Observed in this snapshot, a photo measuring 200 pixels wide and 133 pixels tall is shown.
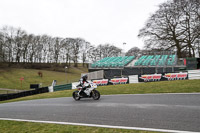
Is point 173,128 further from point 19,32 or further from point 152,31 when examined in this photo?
point 19,32

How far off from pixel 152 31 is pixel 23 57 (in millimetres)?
47855

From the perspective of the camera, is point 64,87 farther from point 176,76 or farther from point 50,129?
point 50,129

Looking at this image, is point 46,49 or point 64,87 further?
point 46,49

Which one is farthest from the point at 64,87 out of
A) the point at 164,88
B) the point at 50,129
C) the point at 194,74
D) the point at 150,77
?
the point at 50,129

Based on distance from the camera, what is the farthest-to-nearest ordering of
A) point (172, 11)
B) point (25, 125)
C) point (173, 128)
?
point (172, 11) < point (25, 125) < point (173, 128)

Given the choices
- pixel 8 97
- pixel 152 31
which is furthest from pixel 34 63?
pixel 152 31

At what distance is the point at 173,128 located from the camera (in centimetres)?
414

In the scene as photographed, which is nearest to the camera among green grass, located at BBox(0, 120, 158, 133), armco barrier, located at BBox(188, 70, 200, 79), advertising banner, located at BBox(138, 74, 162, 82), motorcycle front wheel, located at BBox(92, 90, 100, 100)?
green grass, located at BBox(0, 120, 158, 133)

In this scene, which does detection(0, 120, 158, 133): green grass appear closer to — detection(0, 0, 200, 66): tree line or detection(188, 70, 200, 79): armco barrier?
detection(188, 70, 200, 79): armco barrier

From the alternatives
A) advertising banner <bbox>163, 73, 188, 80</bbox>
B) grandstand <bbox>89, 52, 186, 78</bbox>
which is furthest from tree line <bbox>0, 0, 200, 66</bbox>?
advertising banner <bbox>163, 73, 188, 80</bbox>

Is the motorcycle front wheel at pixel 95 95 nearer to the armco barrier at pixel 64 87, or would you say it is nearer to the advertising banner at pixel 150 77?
the advertising banner at pixel 150 77

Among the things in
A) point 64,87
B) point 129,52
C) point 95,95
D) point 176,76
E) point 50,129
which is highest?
point 129,52

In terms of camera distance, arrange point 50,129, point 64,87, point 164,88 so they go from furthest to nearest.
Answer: point 64,87, point 164,88, point 50,129

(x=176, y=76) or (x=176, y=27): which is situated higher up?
(x=176, y=27)
